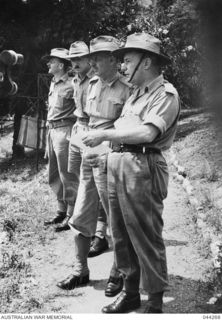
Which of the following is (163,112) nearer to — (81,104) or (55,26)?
(81,104)

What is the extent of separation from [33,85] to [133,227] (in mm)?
8506

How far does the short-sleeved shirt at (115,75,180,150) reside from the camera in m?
2.74

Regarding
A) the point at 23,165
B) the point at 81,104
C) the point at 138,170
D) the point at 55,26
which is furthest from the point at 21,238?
the point at 23,165

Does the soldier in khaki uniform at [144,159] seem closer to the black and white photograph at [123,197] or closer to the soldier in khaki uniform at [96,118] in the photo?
the black and white photograph at [123,197]

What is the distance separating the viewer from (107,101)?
3.79 metres

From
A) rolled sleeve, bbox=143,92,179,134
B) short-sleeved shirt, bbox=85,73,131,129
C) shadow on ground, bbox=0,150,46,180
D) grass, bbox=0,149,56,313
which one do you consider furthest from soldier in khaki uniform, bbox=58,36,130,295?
shadow on ground, bbox=0,150,46,180

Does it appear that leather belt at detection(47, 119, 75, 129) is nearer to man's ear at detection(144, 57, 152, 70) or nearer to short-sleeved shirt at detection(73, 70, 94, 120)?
short-sleeved shirt at detection(73, 70, 94, 120)

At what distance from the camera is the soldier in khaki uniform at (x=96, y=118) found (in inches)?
149

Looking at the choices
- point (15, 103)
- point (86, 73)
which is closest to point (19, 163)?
point (15, 103)

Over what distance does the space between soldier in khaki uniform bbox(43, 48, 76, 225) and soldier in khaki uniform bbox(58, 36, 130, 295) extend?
138 centimetres

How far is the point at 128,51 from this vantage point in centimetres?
296

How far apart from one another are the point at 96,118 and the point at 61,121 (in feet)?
5.42

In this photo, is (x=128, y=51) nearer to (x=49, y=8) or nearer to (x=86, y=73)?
(x=86, y=73)

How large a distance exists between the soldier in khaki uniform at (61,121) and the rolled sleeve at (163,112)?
8.50ft
